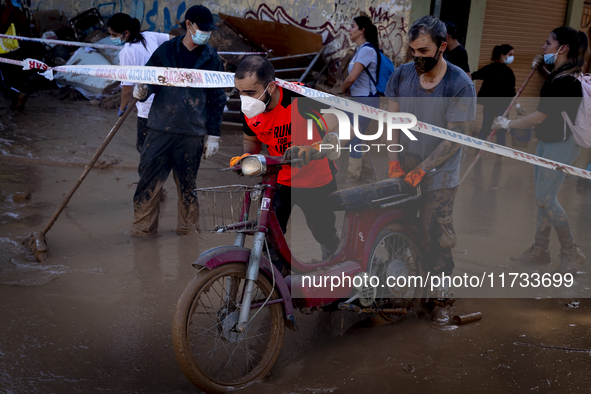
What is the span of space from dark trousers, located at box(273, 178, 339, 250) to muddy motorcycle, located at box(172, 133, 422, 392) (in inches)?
4.1

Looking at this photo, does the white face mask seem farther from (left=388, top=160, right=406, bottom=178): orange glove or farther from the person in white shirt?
the person in white shirt

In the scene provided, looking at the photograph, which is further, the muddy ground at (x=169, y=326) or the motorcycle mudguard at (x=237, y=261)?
the muddy ground at (x=169, y=326)

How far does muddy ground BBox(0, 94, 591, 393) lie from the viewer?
272cm

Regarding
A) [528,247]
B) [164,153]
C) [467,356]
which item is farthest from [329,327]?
[528,247]

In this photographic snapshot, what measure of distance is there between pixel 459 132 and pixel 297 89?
3.43 ft

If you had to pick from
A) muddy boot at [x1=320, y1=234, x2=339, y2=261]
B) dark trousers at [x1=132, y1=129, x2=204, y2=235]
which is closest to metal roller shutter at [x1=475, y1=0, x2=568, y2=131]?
dark trousers at [x1=132, y1=129, x2=204, y2=235]

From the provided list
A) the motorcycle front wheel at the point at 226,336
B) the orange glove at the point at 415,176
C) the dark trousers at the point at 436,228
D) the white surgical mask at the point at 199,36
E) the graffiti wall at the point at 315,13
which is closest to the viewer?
the motorcycle front wheel at the point at 226,336

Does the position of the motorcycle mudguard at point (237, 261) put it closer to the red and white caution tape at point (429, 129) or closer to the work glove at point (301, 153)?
the work glove at point (301, 153)

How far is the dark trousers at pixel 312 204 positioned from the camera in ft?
10.3

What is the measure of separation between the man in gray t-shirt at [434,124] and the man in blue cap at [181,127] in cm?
197

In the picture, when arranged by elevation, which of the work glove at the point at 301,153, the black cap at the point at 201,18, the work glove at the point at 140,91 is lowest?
the work glove at the point at 301,153

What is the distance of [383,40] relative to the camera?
31.5 feet

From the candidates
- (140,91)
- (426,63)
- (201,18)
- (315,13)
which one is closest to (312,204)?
(426,63)

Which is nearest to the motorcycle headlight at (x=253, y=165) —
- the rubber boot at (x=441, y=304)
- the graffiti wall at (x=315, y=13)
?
the rubber boot at (x=441, y=304)
